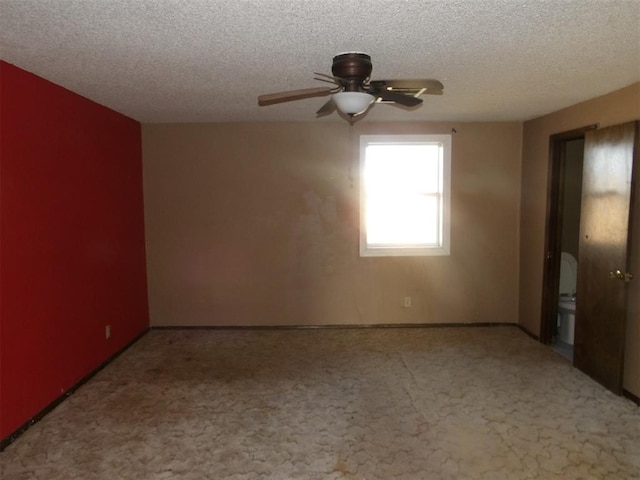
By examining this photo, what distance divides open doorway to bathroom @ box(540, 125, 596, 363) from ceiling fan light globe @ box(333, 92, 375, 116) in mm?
2538

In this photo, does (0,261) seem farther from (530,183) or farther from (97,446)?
(530,183)

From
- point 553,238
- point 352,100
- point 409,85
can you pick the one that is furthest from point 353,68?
point 553,238

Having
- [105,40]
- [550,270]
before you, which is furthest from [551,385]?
[105,40]

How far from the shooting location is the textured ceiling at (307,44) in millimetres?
1881

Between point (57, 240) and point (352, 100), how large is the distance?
2.37 m

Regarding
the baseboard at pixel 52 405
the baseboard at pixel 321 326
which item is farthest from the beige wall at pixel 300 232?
the baseboard at pixel 52 405

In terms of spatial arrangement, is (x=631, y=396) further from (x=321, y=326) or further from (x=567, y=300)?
(x=321, y=326)

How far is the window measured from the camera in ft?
15.6

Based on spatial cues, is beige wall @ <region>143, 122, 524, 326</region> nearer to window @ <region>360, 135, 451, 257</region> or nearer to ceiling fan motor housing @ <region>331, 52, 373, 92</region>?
window @ <region>360, 135, 451, 257</region>

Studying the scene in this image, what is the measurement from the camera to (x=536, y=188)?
445 cm

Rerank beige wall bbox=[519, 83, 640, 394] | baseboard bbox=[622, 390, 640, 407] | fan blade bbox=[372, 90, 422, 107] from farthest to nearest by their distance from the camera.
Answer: beige wall bbox=[519, 83, 640, 394]
baseboard bbox=[622, 390, 640, 407]
fan blade bbox=[372, 90, 422, 107]

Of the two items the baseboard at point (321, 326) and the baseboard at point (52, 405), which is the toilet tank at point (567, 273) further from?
the baseboard at point (52, 405)

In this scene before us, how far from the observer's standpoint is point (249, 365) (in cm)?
388

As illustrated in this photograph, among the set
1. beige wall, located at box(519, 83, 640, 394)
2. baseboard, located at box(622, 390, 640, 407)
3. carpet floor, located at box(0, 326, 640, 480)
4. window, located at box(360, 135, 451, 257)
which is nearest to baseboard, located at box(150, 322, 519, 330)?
beige wall, located at box(519, 83, 640, 394)
